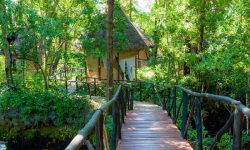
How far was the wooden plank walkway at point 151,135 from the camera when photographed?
17.1 feet

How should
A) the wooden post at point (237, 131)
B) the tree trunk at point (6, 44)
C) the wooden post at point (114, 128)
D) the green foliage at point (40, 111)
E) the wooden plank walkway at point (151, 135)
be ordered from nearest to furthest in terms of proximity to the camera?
the wooden post at point (237, 131) < the wooden post at point (114, 128) < the wooden plank walkway at point (151, 135) < the tree trunk at point (6, 44) < the green foliage at point (40, 111)

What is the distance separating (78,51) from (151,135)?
320 inches

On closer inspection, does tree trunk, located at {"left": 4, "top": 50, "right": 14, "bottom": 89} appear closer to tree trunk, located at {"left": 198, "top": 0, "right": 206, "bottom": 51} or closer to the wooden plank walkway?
the wooden plank walkway

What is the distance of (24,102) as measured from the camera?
12.6 m

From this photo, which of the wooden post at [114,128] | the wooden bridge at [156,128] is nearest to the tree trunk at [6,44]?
the wooden bridge at [156,128]

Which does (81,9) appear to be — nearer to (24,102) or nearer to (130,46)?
(24,102)

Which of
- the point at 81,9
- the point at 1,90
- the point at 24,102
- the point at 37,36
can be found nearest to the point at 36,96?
the point at 24,102

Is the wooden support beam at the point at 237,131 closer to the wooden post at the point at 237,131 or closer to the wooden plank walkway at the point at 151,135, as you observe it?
the wooden post at the point at 237,131

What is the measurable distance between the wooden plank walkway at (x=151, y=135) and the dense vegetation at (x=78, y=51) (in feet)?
16.1

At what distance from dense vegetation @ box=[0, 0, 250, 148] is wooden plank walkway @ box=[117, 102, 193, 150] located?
4897 mm

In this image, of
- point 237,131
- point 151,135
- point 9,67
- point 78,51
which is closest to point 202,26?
point 78,51

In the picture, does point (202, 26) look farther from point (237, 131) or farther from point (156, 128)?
point (237, 131)

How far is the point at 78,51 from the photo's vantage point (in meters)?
13.5

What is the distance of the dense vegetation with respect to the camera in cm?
1128
